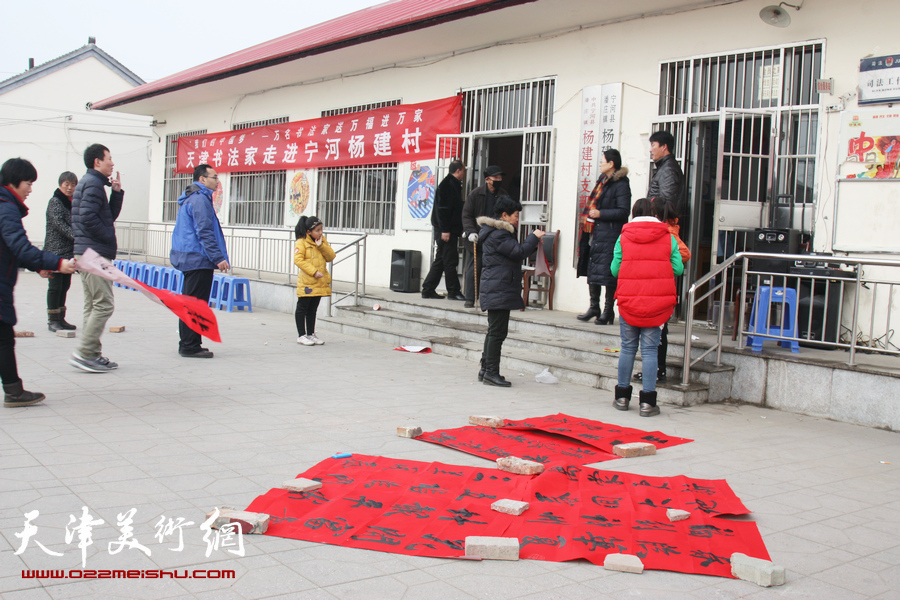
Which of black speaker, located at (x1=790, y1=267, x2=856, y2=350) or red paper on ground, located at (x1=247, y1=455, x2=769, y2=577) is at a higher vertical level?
black speaker, located at (x1=790, y1=267, x2=856, y2=350)

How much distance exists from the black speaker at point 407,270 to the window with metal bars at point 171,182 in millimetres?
10078

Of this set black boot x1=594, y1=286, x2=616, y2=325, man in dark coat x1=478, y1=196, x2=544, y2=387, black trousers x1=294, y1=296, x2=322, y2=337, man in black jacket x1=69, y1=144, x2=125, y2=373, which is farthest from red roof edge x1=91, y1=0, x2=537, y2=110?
man in black jacket x1=69, y1=144, x2=125, y2=373

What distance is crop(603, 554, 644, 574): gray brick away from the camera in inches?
122

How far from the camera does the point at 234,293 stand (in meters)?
12.5

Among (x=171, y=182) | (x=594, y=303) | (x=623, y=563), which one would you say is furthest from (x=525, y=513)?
(x=171, y=182)

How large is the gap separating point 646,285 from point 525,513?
8.90 feet

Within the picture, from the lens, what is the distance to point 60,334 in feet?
28.5

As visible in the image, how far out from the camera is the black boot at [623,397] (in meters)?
6.14

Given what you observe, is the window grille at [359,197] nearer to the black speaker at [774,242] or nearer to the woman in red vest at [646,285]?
the black speaker at [774,242]

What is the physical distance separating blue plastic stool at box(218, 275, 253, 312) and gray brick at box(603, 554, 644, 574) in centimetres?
1016

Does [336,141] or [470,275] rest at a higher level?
[336,141]

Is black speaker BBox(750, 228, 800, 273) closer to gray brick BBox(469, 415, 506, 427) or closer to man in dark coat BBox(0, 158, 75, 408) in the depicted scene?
gray brick BBox(469, 415, 506, 427)

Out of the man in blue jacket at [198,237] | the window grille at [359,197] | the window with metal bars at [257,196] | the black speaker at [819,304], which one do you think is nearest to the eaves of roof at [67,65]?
the window with metal bars at [257,196]

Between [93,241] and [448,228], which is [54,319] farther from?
[448,228]
